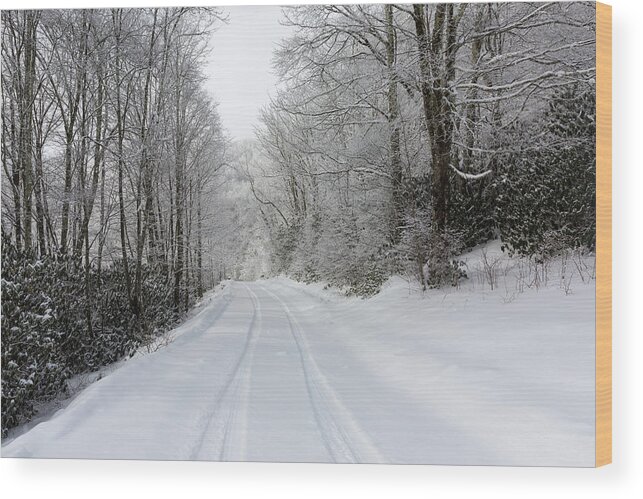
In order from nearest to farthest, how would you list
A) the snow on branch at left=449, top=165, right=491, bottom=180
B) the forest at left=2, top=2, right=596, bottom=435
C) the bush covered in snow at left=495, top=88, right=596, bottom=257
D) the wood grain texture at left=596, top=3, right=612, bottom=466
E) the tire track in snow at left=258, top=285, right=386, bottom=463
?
the tire track in snow at left=258, top=285, right=386, bottom=463, the wood grain texture at left=596, top=3, right=612, bottom=466, the bush covered in snow at left=495, top=88, right=596, bottom=257, the forest at left=2, top=2, right=596, bottom=435, the snow on branch at left=449, top=165, right=491, bottom=180

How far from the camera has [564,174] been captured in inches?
122

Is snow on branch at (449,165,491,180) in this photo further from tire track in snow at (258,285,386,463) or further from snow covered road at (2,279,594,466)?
tire track in snow at (258,285,386,463)

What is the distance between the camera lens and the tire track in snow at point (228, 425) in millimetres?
2947

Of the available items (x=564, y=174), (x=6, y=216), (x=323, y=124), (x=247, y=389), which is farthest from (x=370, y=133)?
(x=6, y=216)

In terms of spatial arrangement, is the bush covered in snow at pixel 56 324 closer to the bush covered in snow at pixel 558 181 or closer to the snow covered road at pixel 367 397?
the snow covered road at pixel 367 397

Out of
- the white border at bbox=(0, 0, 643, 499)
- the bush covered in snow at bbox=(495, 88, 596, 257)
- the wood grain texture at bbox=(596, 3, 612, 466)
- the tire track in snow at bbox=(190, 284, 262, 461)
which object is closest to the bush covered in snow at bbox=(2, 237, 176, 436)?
the white border at bbox=(0, 0, 643, 499)

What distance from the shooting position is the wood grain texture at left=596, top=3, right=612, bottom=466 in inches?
115

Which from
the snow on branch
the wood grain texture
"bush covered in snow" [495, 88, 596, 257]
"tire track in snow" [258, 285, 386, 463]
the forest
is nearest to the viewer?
"tire track in snow" [258, 285, 386, 463]

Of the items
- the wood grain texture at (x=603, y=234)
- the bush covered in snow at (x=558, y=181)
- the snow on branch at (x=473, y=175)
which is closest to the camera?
the wood grain texture at (x=603, y=234)

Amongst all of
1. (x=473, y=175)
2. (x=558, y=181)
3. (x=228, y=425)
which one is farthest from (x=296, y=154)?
(x=228, y=425)

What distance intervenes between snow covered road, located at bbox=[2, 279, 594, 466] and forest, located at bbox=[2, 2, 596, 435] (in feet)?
1.48

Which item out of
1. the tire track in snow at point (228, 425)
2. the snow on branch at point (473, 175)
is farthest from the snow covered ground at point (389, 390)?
the snow on branch at point (473, 175)

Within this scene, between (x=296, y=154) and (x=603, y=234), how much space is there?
2332mm

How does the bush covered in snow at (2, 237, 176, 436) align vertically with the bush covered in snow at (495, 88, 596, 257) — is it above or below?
Answer: below
